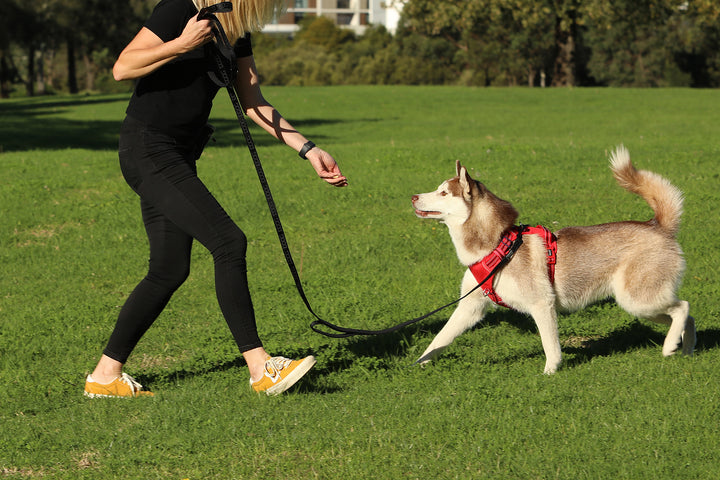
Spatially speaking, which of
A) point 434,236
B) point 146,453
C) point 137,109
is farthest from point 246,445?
point 434,236

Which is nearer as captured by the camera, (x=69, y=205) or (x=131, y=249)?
(x=131, y=249)

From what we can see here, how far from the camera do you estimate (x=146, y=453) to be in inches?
164

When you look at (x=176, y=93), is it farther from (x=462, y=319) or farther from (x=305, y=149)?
(x=462, y=319)

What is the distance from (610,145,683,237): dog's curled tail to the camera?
5.52m

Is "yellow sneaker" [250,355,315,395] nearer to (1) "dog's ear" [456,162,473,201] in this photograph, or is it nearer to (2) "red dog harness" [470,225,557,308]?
(2) "red dog harness" [470,225,557,308]

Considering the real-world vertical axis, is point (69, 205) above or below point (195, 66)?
below

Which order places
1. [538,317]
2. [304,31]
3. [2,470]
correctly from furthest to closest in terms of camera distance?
[304,31] < [538,317] < [2,470]

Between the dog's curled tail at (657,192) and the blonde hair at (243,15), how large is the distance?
2653mm

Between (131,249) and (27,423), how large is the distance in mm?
4812

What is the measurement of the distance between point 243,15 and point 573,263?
9.13ft

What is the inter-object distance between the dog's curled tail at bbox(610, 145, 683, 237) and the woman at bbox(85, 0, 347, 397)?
7.09ft

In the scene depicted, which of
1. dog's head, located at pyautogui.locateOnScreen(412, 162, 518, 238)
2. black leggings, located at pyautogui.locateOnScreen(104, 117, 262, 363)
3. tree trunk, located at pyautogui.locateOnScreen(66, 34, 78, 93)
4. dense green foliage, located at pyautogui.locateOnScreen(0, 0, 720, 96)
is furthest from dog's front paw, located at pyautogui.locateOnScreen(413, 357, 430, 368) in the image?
tree trunk, located at pyautogui.locateOnScreen(66, 34, 78, 93)

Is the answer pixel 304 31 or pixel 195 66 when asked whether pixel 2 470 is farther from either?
pixel 304 31

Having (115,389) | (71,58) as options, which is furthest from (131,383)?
(71,58)
